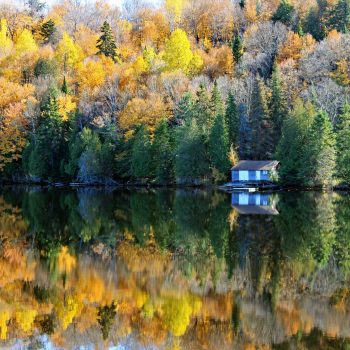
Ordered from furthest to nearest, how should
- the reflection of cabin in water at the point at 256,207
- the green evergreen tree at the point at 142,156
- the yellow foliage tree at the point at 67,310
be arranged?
the green evergreen tree at the point at 142,156 < the reflection of cabin in water at the point at 256,207 < the yellow foliage tree at the point at 67,310

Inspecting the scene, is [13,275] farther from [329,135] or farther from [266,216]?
[329,135]

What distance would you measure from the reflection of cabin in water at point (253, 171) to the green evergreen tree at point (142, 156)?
10.6 m

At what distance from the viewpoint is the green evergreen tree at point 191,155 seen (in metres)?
65.8

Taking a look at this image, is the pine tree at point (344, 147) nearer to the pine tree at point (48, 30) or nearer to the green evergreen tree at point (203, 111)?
the green evergreen tree at point (203, 111)

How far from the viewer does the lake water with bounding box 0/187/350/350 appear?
1337cm

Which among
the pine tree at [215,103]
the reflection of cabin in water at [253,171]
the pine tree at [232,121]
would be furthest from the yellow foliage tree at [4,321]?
the pine tree at [215,103]

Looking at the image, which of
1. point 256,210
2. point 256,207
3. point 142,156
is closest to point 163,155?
point 142,156

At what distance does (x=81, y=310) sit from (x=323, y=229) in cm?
1506

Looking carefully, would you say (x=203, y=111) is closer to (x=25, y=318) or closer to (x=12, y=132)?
(x=12, y=132)

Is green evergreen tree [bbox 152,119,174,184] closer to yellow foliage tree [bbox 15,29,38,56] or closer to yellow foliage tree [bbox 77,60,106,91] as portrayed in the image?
yellow foliage tree [bbox 77,60,106,91]

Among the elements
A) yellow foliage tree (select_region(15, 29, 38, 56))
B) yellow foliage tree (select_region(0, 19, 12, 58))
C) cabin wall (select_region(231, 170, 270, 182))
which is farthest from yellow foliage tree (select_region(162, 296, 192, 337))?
yellow foliage tree (select_region(0, 19, 12, 58))

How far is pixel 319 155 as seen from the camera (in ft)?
192

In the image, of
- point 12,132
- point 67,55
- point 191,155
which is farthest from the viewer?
point 67,55

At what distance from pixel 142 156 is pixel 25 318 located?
181ft
